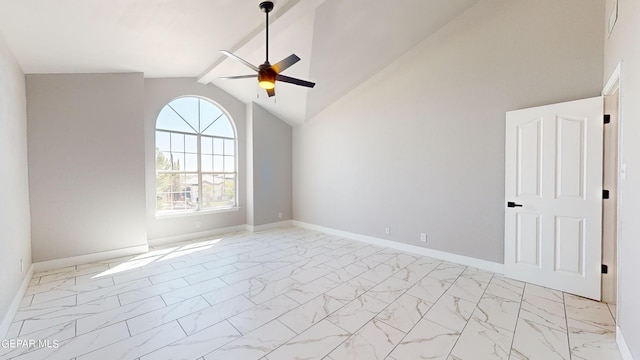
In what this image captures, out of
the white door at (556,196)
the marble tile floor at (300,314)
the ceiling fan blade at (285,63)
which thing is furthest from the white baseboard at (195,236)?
the white door at (556,196)

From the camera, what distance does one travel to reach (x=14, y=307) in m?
2.53

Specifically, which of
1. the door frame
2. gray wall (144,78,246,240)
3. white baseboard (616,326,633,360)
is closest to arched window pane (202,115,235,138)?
gray wall (144,78,246,240)

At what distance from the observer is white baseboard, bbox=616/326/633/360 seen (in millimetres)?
1817

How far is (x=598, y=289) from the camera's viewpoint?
2723mm

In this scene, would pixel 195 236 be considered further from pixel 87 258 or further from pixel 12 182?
pixel 12 182

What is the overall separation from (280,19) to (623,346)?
4370 millimetres

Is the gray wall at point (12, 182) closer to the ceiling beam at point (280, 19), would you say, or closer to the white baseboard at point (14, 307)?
the white baseboard at point (14, 307)

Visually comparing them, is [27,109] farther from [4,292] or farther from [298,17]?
[298,17]

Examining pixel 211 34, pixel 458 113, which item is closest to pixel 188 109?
pixel 211 34

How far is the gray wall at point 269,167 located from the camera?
5.98 meters

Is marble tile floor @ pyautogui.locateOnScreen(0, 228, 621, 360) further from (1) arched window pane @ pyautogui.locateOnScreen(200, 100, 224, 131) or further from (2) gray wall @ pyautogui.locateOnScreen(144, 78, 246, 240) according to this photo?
(1) arched window pane @ pyautogui.locateOnScreen(200, 100, 224, 131)

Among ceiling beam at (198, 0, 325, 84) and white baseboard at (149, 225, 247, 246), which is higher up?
ceiling beam at (198, 0, 325, 84)

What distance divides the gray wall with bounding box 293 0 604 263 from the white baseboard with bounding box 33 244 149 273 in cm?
370

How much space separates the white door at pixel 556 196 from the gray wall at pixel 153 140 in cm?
510
